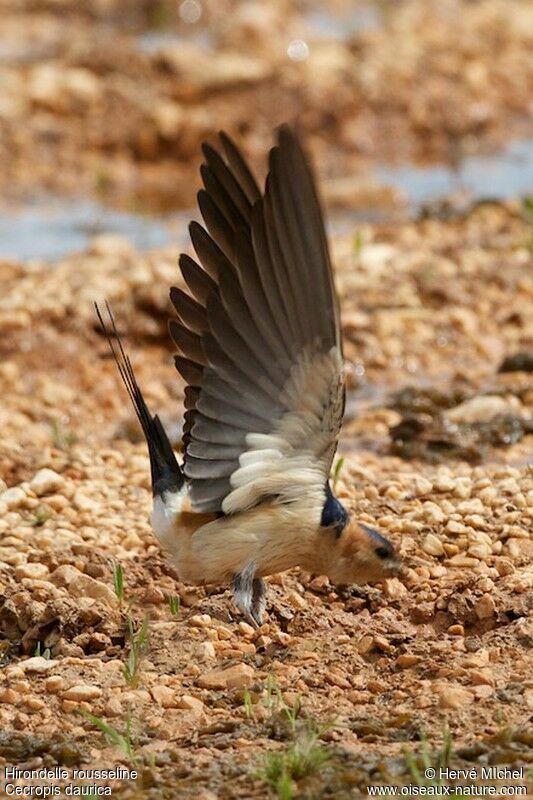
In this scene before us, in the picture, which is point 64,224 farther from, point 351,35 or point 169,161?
point 351,35

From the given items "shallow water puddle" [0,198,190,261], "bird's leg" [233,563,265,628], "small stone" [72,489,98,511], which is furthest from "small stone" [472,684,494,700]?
"shallow water puddle" [0,198,190,261]

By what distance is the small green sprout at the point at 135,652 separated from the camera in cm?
420

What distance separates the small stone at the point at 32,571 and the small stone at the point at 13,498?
1.72 feet

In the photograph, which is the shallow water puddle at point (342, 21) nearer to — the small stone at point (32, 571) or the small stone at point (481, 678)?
the small stone at point (32, 571)

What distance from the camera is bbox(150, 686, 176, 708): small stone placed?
4.16 metres

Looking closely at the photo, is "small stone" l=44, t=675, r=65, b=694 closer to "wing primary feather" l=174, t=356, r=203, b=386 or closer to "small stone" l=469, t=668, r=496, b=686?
"wing primary feather" l=174, t=356, r=203, b=386

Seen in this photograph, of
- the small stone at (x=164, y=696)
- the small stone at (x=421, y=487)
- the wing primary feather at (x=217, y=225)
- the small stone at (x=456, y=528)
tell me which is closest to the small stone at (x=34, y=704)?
the small stone at (x=164, y=696)

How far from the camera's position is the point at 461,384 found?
7.05 meters

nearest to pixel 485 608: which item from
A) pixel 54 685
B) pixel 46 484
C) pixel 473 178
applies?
pixel 54 685

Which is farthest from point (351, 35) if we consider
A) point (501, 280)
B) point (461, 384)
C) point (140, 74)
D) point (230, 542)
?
point (230, 542)

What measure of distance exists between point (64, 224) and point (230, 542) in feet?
18.0

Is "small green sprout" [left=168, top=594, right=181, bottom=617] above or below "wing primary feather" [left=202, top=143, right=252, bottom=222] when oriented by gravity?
below

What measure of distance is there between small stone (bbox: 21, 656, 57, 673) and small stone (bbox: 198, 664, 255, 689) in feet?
1.38

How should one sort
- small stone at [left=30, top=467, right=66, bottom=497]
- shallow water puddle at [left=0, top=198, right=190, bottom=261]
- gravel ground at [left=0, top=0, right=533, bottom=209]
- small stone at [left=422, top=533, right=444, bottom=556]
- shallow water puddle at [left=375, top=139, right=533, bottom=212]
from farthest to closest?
gravel ground at [left=0, top=0, right=533, bottom=209]
shallow water puddle at [left=375, top=139, right=533, bottom=212]
shallow water puddle at [left=0, top=198, right=190, bottom=261]
small stone at [left=30, top=467, right=66, bottom=497]
small stone at [left=422, top=533, right=444, bottom=556]
